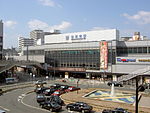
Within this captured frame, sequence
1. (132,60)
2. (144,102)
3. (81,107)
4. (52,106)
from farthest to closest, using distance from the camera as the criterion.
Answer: (132,60) → (144,102) → (52,106) → (81,107)

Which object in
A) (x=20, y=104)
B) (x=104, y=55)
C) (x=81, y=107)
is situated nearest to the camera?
(x=81, y=107)

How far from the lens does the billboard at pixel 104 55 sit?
71.9 meters

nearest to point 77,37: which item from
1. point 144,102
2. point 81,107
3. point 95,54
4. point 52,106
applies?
point 95,54

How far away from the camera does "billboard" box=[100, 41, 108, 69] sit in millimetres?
71938

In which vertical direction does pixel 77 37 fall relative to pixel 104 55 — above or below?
above

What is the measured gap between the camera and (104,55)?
72688 mm

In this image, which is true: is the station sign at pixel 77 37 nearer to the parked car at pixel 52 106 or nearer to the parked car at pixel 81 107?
the parked car at pixel 52 106

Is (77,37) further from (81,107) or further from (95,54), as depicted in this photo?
(81,107)

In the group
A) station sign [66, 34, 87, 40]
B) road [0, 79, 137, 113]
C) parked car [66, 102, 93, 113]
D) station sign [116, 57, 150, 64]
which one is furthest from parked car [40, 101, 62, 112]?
Answer: station sign [66, 34, 87, 40]

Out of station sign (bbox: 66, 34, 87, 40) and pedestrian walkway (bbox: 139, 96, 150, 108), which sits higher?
station sign (bbox: 66, 34, 87, 40)

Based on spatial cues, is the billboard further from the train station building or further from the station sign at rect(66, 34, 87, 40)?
the station sign at rect(66, 34, 87, 40)

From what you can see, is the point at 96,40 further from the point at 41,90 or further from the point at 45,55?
the point at 41,90

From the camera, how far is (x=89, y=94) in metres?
44.0

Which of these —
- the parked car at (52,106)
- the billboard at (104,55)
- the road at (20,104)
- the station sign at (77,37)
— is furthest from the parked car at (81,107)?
the station sign at (77,37)
